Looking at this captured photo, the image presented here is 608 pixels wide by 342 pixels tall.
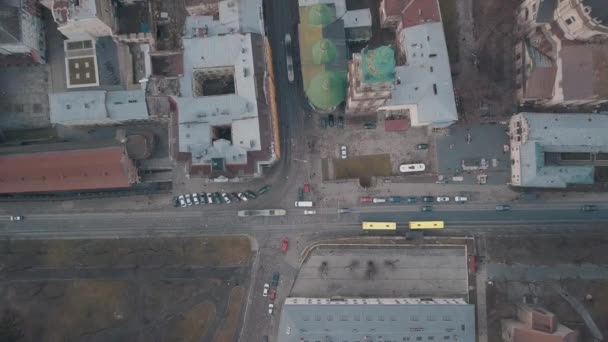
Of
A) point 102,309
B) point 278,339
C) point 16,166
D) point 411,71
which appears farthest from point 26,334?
point 411,71

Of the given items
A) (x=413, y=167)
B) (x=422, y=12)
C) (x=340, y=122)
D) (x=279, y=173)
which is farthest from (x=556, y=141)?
(x=279, y=173)

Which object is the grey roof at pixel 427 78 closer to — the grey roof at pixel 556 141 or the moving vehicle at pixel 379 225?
the grey roof at pixel 556 141

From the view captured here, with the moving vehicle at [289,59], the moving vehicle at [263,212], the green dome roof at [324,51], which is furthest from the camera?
the moving vehicle at [289,59]

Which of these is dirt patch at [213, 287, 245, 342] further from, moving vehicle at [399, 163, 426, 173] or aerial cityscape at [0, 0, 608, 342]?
moving vehicle at [399, 163, 426, 173]

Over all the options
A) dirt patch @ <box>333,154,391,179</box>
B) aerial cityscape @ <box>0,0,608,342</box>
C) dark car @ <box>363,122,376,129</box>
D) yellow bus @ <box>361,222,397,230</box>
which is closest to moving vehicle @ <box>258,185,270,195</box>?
aerial cityscape @ <box>0,0,608,342</box>

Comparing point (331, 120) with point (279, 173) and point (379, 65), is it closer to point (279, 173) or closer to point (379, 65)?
point (279, 173)

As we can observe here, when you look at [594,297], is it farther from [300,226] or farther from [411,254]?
[300,226]

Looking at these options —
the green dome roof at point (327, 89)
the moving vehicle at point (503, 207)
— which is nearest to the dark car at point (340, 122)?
the green dome roof at point (327, 89)
